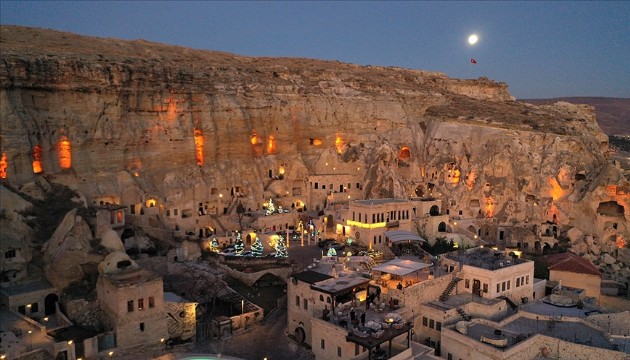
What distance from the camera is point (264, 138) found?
5778cm

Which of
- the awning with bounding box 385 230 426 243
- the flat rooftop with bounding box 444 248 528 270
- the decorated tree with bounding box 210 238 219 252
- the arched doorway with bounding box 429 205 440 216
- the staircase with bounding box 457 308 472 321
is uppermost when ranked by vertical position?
the arched doorway with bounding box 429 205 440 216

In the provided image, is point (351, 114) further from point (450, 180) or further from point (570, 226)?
point (570, 226)

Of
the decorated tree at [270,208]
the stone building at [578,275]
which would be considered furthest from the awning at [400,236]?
the decorated tree at [270,208]

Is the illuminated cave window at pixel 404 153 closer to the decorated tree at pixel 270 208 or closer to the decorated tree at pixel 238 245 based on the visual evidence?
the decorated tree at pixel 270 208

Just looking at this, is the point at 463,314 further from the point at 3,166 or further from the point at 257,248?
the point at 3,166

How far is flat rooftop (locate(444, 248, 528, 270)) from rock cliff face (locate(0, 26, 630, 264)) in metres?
15.5

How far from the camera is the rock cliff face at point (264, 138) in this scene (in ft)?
144

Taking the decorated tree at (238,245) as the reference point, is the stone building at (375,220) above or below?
above

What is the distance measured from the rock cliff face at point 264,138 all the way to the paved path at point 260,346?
56.8 feet

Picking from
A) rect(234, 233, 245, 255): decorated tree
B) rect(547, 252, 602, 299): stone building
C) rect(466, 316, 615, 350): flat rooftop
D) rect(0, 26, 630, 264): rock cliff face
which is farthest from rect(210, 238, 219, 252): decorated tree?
rect(547, 252, 602, 299): stone building

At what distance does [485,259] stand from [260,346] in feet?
57.5

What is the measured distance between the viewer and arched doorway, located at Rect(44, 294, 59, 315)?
33906mm

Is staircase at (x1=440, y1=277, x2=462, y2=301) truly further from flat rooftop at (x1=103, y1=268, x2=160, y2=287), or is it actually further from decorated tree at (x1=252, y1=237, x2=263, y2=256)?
flat rooftop at (x1=103, y1=268, x2=160, y2=287)

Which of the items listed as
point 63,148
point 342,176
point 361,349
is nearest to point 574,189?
point 342,176
